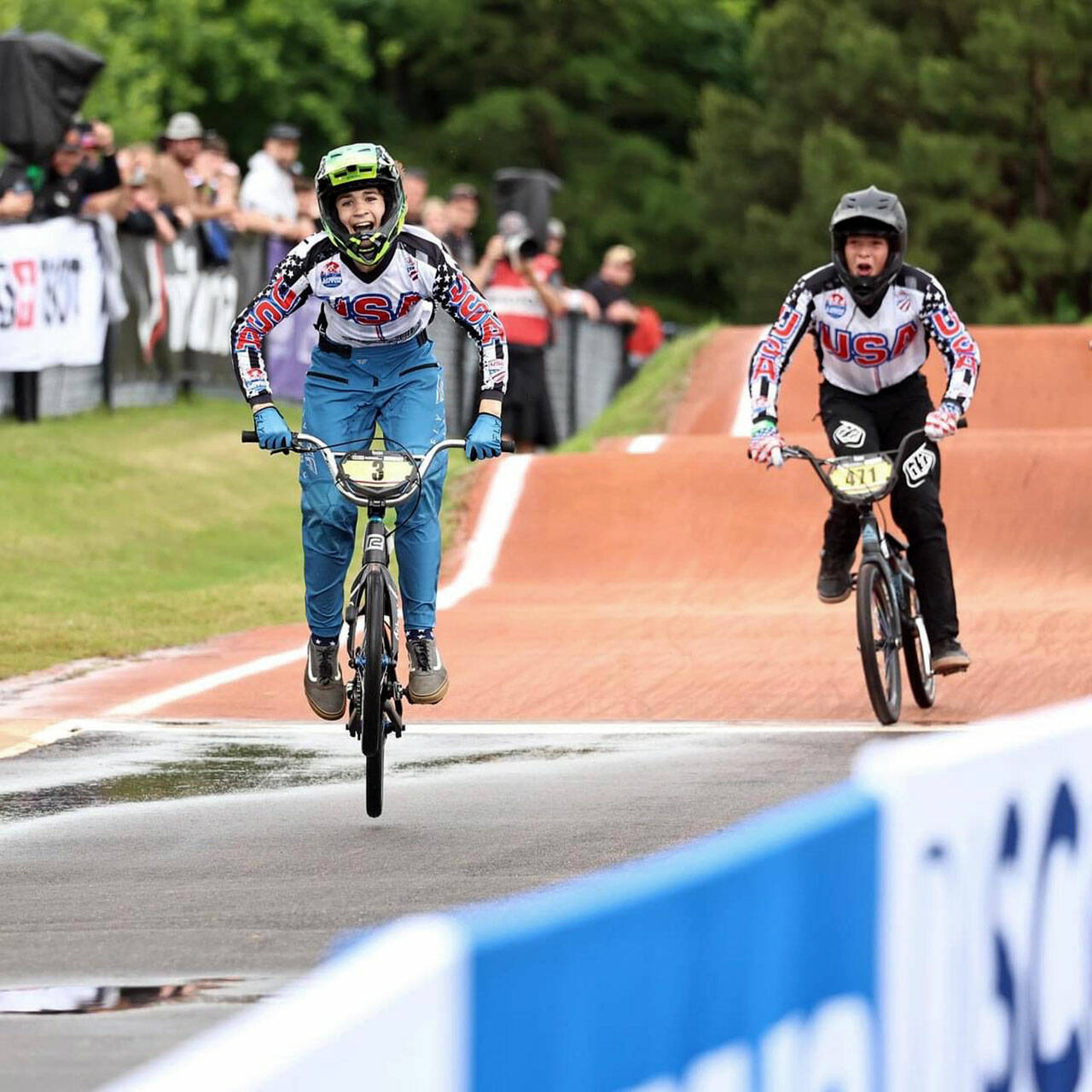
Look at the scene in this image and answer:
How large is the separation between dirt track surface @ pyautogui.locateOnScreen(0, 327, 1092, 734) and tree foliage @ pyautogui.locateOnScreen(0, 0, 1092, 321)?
22.3m

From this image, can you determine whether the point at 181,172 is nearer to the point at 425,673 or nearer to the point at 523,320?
the point at 523,320

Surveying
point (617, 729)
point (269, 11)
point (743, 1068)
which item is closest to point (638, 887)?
point (743, 1068)

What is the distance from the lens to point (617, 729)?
10609 mm

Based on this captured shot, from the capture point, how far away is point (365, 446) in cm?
901

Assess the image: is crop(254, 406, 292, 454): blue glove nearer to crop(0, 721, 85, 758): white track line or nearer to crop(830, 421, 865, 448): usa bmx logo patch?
crop(0, 721, 85, 758): white track line

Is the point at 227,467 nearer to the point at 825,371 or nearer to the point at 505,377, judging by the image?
the point at 825,371

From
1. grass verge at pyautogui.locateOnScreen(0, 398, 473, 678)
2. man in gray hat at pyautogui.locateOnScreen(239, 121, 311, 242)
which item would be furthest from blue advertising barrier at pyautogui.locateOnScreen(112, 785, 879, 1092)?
man in gray hat at pyautogui.locateOnScreen(239, 121, 311, 242)

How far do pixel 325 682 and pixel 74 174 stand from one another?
1109 cm

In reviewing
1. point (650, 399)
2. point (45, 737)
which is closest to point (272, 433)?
point (45, 737)

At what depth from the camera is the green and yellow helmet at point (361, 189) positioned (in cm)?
854

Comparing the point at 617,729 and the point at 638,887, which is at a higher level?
the point at 638,887

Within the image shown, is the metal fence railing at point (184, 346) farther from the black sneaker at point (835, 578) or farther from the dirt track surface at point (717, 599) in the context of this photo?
the black sneaker at point (835, 578)

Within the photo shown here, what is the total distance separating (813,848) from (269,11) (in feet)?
169

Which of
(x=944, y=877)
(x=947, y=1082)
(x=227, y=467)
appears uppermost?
(x=944, y=877)
